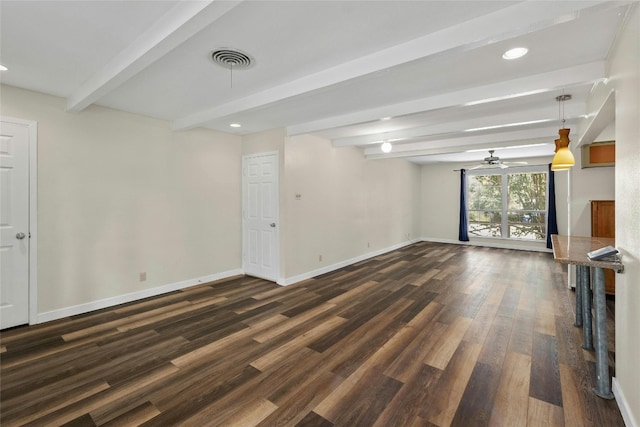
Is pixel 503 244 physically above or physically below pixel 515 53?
below

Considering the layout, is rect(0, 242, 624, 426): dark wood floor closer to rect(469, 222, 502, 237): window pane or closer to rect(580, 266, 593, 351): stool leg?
rect(580, 266, 593, 351): stool leg

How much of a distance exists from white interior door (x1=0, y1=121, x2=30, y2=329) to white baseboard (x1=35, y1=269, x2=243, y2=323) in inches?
8.2

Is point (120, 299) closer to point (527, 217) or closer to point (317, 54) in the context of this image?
point (317, 54)

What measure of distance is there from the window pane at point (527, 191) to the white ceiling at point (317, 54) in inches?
199

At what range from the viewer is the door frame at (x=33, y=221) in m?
3.15

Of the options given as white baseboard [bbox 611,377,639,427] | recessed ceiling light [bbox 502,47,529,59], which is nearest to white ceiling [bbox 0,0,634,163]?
recessed ceiling light [bbox 502,47,529,59]

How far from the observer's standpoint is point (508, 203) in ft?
26.8

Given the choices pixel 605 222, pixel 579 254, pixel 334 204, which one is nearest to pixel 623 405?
pixel 579 254

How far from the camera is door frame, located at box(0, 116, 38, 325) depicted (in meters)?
3.15

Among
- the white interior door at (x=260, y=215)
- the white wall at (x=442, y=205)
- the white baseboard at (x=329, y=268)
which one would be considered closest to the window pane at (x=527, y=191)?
the white wall at (x=442, y=205)

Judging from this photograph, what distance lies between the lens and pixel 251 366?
2400 mm

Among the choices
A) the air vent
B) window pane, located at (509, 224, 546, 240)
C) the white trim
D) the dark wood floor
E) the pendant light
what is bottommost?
the dark wood floor

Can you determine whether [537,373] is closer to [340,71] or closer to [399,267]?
[340,71]

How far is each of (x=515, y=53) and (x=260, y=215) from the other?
3.91 m
